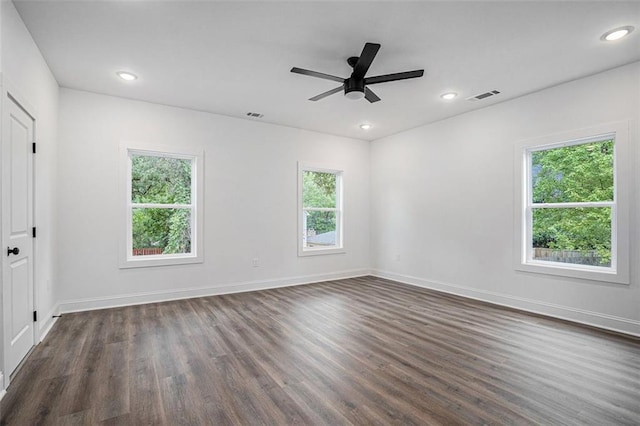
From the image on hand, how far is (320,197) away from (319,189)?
16cm

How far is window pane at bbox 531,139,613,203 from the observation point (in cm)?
370

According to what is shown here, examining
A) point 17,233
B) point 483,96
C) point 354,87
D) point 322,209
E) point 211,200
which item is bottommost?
point 17,233

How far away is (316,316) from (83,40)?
147 inches

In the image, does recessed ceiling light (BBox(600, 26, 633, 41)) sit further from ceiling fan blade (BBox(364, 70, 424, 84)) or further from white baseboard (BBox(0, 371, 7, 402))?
white baseboard (BBox(0, 371, 7, 402))

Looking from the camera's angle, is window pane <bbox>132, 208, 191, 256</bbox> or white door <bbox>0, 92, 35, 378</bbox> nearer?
white door <bbox>0, 92, 35, 378</bbox>

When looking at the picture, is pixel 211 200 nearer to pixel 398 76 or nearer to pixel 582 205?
pixel 398 76

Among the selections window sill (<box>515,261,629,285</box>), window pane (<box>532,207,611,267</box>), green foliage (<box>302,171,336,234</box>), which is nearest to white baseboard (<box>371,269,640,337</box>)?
window sill (<box>515,261,629,285</box>)

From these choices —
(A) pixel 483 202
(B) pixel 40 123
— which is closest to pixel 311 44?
(B) pixel 40 123

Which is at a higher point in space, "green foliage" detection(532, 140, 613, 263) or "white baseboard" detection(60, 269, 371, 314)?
"green foliage" detection(532, 140, 613, 263)

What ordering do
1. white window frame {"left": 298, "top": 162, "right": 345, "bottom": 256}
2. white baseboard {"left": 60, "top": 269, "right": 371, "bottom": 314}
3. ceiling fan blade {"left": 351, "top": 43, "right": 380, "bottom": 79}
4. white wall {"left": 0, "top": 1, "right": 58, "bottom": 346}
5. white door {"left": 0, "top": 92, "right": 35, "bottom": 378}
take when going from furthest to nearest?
1. white window frame {"left": 298, "top": 162, "right": 345, "bottom": 256}
2. white baseboard {"left": 60, "top": 269, "right": 371, "bottom": 314}
3. ceiling fan blade {"left": 351, "top": 43, "right": 380, "bottom": 79}
4. white wall {"left": 0, "top": 1, "right": 58, "bottom": 346}
5. white door {"left": 0, "top": 92, "right": 35, "bottom": 378}

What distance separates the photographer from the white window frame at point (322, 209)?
597cm

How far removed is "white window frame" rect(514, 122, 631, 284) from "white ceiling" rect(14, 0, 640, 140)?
2.27 ft

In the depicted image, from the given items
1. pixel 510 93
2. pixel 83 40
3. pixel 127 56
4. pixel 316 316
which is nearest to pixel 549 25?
pixel 510 93

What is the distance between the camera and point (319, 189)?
6.38 m
